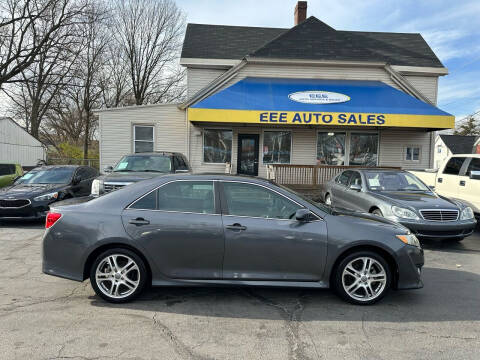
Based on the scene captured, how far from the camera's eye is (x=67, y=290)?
4.27 meters

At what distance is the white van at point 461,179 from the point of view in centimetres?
794

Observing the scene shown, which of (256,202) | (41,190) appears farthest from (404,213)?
(41,190)

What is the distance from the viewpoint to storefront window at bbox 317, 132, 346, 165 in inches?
587

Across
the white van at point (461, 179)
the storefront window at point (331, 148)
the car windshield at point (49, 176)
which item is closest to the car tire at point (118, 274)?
the car windshield at point (49, 176)

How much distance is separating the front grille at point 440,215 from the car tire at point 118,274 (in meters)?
5.40

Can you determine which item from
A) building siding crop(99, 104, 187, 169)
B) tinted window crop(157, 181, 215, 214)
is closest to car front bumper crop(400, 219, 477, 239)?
tinted window crop(157, 181, 215, 214)

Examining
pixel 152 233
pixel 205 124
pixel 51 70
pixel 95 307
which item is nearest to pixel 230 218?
pixel 152 233

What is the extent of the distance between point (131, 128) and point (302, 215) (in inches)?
497

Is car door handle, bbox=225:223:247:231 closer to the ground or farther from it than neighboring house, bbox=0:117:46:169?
closer to the ground

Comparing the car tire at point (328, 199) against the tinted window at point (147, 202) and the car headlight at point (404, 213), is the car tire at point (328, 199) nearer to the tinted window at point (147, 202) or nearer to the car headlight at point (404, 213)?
the car headlight at point (404, 213)

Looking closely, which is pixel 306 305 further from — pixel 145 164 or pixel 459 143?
pixel 459 143

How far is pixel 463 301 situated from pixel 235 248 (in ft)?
9.87

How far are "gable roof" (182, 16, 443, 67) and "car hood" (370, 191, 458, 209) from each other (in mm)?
9274

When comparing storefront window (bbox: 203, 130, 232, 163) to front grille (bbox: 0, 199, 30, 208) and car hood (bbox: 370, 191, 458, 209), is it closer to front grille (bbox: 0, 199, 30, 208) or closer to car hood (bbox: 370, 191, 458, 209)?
front grille (bbox: 0, 199, 30, 208)
